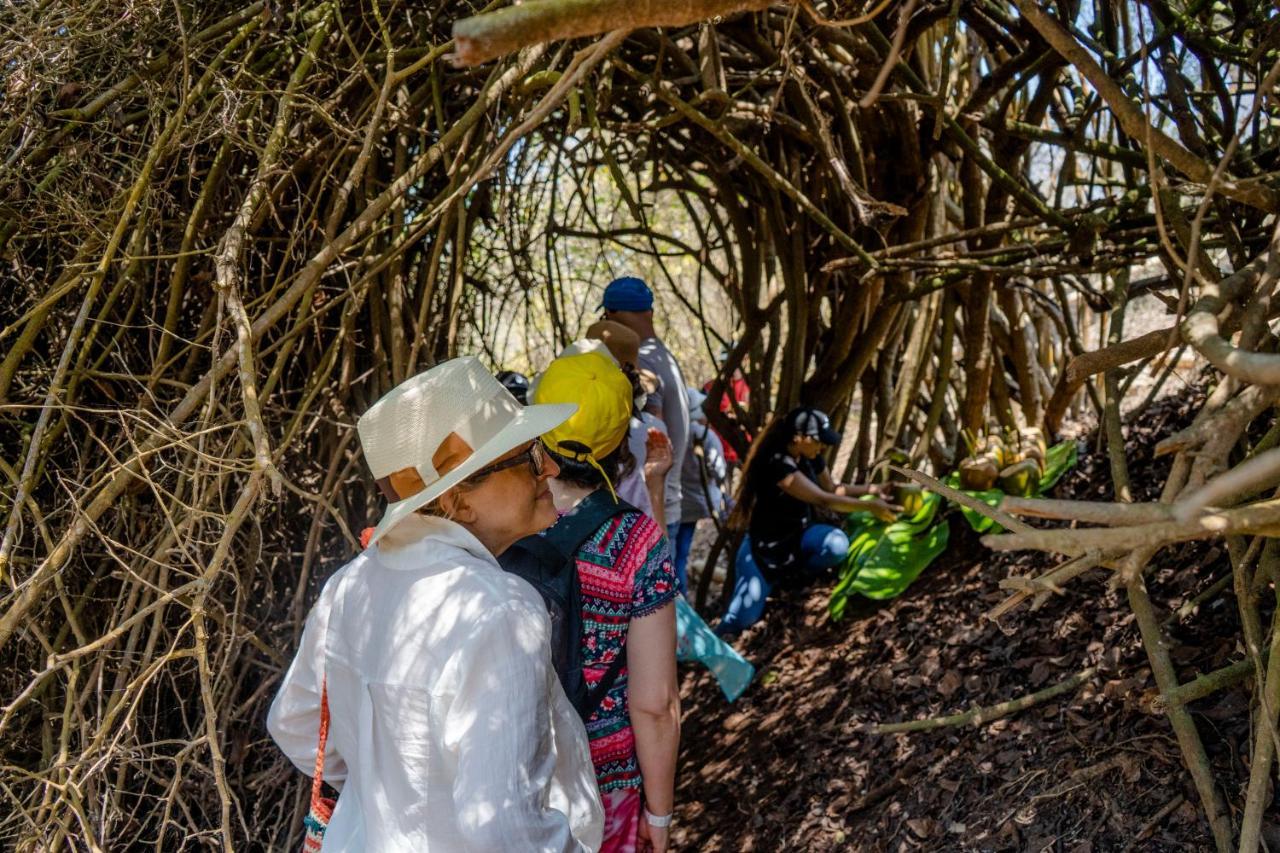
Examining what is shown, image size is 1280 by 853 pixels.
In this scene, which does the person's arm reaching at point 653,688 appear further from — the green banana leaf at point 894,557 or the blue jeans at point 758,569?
the blue jeans at point 758,569

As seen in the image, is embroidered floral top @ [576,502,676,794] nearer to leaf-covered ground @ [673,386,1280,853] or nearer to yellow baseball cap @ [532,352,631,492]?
yellow baseball cap @ [532,352,631,492]

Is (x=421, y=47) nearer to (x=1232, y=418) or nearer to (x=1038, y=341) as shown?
(x=1232, y=418)

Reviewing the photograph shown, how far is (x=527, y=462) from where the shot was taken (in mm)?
1897

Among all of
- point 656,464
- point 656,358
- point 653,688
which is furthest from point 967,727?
point 656,358

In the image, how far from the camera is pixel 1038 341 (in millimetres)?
5824

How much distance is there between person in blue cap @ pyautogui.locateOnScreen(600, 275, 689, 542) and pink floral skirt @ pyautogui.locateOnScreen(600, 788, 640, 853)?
211 cm

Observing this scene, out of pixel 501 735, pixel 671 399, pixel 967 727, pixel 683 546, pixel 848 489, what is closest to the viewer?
pixel 501 735

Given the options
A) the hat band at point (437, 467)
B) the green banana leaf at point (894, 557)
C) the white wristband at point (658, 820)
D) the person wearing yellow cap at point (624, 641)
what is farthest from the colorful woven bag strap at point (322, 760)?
the green banana leaf at point (894, 557)

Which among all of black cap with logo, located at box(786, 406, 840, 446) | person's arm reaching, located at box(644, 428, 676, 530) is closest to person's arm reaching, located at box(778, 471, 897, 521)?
black cap with logo, located at box(786, 406, 840, 446)

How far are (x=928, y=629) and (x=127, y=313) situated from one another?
282 centimetres

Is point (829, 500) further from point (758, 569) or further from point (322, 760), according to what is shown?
point (322, 760)

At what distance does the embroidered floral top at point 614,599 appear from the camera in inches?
81.7

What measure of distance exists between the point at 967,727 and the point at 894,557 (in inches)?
49.1

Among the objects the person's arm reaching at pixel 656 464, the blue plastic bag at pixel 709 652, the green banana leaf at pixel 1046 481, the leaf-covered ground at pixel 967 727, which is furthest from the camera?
the green banana leaf at pixel 1046 481
